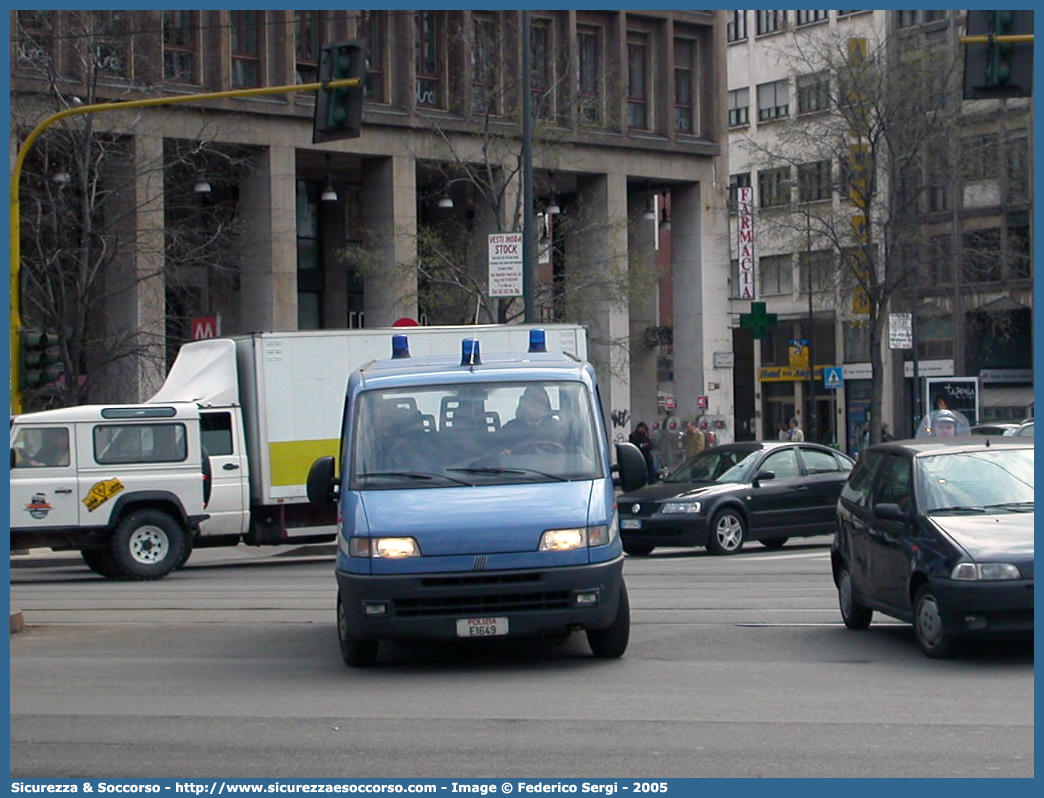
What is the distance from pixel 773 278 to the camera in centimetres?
7369

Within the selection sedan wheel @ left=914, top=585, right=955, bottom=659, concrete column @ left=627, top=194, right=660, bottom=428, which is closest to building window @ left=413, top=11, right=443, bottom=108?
concrete column @ left=627, top=194, right=660, bottom=428

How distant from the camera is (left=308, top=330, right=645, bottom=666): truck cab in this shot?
10.9 metres

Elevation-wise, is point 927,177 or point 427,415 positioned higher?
point 927,177

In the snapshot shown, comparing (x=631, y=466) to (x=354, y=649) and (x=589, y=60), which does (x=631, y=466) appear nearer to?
(x=354, y=649)

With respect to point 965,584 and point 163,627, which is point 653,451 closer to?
point 163,627

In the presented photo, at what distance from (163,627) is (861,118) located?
100ft

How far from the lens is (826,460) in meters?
23.5

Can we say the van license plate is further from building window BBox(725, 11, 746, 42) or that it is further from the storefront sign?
building window BBox(725, 11, 746, 42)

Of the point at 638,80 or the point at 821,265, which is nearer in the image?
the point at 821,265

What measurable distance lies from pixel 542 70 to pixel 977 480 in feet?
99.9

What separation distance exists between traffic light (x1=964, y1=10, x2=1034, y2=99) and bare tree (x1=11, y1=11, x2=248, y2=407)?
1727 centimetres

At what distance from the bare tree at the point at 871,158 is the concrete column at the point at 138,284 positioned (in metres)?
15.8

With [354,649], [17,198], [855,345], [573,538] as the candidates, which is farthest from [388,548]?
[855,345]

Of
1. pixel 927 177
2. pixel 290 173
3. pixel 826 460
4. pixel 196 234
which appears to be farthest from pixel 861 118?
pixel 826 460
